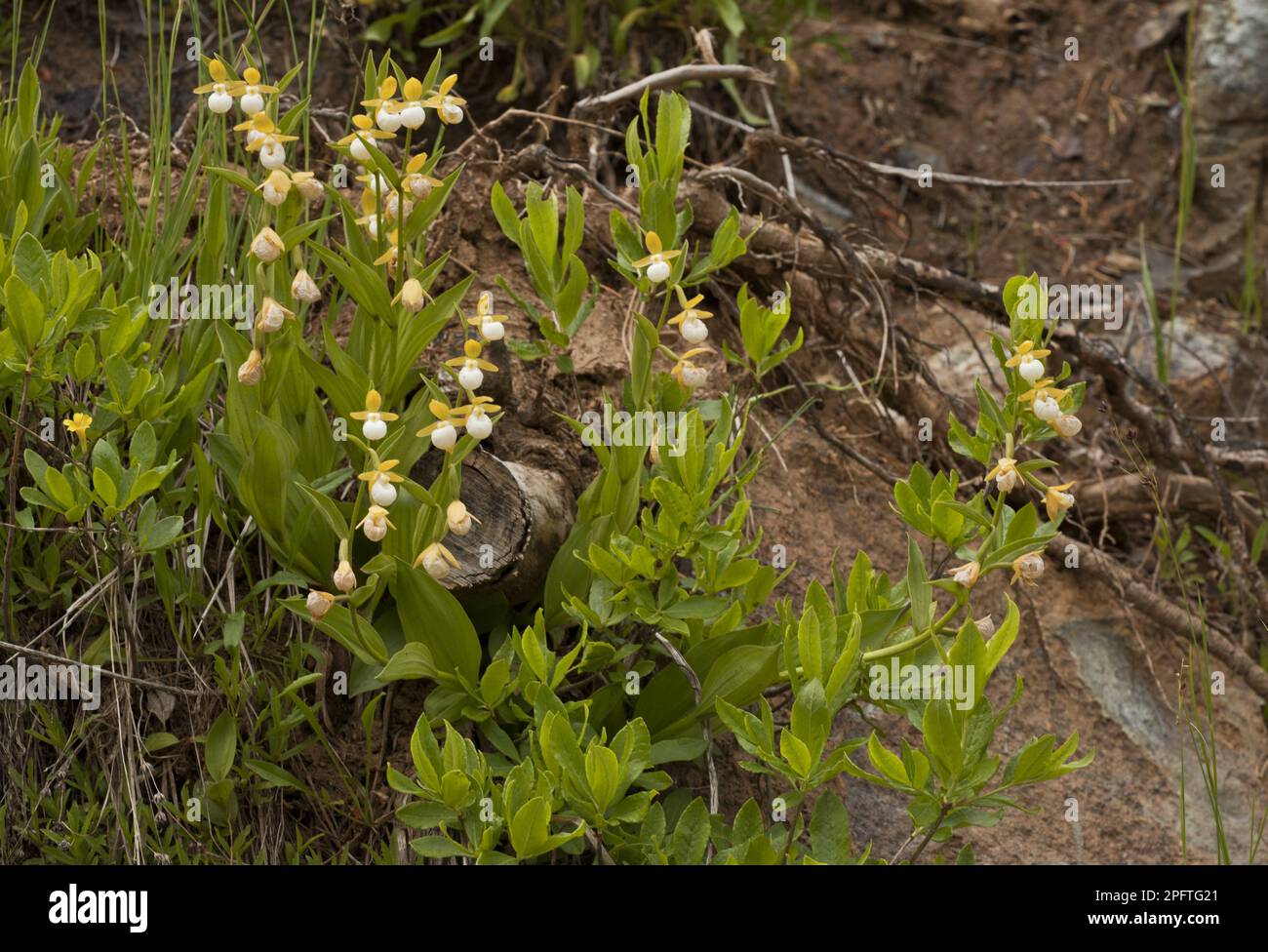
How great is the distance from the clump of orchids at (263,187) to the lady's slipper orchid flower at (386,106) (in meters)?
0.15

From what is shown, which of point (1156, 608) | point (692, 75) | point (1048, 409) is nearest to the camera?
point (1048, 409)

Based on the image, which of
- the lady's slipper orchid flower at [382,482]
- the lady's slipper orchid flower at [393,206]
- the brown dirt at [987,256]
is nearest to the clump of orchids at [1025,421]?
the brown dirt at [987,256]

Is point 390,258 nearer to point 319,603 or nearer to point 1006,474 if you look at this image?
point 319,603

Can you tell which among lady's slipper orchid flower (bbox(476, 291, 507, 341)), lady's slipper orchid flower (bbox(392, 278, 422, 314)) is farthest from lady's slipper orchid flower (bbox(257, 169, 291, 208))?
lady's slipper orchid flower (bbox(476, 291, 507, 341))

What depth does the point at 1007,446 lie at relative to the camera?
6.15 feet

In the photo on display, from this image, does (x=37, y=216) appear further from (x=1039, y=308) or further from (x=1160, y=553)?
(x=1160, y=553)

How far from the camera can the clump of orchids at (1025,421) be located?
5.98 feet

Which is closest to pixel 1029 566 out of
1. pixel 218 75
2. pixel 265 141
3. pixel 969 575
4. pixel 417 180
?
pixel 969 575

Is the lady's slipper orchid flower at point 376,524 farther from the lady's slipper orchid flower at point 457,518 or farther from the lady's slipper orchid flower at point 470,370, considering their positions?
the lady's slipper orchid flower at point 470,370

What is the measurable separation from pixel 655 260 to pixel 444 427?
1.38ft

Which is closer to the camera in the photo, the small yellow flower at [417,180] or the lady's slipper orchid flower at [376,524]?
the lady's slipper orchid flower at [376,524]

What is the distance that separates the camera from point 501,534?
2.13 metres
